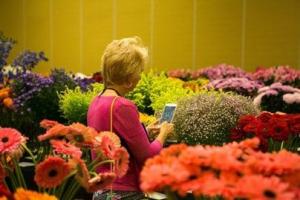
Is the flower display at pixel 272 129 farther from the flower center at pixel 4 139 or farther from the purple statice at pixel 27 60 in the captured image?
the purple statice at pixel 27 60

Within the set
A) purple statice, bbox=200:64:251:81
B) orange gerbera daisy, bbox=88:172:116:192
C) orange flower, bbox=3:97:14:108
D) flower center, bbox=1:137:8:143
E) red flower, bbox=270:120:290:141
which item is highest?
flower center, bbox=1:137:8:143

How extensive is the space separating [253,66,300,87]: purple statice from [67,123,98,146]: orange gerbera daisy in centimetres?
338

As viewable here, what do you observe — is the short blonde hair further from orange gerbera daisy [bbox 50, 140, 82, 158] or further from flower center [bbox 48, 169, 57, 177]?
flower center [bbox 48, 169, 57, 177]

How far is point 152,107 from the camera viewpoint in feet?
11.4

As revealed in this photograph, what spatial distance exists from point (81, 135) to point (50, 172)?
0.19m

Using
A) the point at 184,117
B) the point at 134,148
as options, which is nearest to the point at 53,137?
the point at 134,148

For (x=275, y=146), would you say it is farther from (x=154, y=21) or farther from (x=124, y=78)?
(x=154, y=21)

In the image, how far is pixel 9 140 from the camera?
127 cm

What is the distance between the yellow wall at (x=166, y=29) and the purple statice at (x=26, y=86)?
4.12 meters

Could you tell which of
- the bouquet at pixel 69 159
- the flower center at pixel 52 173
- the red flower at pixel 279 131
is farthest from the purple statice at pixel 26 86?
the flower center at pixel 52 173

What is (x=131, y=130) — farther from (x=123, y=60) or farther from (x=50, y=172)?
(x=50, y=172)

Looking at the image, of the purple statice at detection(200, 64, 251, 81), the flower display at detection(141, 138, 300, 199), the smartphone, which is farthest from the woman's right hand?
the purple statice at detection(200, 64, 251, 81)

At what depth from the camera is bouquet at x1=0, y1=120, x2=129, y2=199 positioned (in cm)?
116

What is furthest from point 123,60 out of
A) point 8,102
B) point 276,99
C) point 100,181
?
point 276,99
